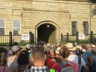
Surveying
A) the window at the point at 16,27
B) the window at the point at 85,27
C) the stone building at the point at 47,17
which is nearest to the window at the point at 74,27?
the stone building at the point at 47,17

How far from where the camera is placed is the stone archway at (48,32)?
3106 cm

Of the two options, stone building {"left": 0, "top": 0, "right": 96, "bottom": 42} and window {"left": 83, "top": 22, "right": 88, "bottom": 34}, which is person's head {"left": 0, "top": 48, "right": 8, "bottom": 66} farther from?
window {"left": 83, "top": 22, "right": 88, "bottom": 34}

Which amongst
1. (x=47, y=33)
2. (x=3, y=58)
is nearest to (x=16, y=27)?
(x=47, y=33)

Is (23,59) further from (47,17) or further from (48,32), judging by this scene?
(48,32)

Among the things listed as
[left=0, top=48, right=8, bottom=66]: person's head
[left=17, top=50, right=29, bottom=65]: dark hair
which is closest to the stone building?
[left=17, top=50, right=29, bottom=65]: dark hair

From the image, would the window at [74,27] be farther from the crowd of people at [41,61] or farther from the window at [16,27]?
the crowd of people at [41,61]

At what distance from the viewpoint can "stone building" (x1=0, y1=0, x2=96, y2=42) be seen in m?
28.5

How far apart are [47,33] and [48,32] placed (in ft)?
0.58

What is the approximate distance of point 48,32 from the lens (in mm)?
32969

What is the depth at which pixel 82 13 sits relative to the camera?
32.5 meters

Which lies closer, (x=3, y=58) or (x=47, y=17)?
(x=3, y=58)

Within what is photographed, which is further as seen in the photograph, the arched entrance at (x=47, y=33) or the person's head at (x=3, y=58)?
the arched entrance at (x=47, y=33)

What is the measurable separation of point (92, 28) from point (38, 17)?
7.05 meters

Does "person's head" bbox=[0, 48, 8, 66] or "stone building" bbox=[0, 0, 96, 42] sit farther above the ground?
"stone building" bbox=[0, 0, 96, 42]
